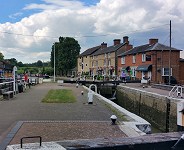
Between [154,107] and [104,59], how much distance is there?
198 feet

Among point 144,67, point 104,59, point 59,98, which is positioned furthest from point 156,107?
point 104,59

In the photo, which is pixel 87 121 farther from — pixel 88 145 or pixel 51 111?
pixel 88 145

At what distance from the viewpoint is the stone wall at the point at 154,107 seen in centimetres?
1999

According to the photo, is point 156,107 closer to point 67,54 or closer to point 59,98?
point 59,98

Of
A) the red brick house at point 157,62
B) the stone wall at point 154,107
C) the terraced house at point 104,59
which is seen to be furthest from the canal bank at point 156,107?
the terraced house at point 104,59

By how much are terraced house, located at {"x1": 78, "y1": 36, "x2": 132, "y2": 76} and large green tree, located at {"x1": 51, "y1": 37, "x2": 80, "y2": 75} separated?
103 inches

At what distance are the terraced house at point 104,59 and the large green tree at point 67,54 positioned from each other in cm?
261

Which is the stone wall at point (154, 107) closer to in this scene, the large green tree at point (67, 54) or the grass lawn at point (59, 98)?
the grass lawn at point (59, 98)

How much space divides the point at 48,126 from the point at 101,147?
18.3 ft

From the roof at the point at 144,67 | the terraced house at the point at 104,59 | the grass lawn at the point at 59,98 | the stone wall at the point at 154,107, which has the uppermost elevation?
the terraced house at the point at 104,59

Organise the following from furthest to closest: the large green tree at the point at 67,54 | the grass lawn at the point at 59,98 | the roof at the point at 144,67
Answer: the large green tree at the point at 67,54 → the roof at the point at 144,67 → the grass lawn at the point at 59,98

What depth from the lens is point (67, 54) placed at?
100m

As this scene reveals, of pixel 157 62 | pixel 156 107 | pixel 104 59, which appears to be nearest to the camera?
pixel 156 107

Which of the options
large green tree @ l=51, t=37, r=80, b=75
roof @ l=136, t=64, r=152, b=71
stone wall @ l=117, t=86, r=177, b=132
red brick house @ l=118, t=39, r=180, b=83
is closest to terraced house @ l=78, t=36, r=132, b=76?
large green tree @ l=51, t=37, r=80, b=75
